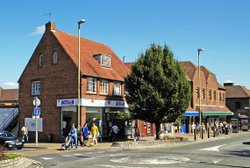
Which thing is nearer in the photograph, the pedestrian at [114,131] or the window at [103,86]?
the pedestrian at [114,131]

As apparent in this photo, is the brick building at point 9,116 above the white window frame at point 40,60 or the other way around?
the other way around

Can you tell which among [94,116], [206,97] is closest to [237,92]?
[206,97]

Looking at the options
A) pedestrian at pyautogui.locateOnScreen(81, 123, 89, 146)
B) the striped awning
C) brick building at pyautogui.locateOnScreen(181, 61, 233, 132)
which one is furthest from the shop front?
brick building at pyautogui.locateOnScreen(181, 61, 233, 132)

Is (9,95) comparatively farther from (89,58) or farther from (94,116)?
(94,116)

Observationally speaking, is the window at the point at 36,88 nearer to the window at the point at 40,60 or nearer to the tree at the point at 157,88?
the window at the point at 40,60

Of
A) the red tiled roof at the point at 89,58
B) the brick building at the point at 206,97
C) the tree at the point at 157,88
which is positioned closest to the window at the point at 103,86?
the red tiled roof at the point at 89,58

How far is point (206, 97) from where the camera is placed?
179 feet

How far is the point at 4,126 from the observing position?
40406 mm

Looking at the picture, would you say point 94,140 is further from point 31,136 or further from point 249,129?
point 249,129

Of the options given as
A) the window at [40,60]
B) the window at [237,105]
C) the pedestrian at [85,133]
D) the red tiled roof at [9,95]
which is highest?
the window at [40,60]

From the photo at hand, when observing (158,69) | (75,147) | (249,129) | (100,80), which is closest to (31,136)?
(100,80)

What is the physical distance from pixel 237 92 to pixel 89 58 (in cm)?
4603

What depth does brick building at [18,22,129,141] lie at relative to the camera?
33.4m

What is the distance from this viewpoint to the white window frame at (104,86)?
115 ft
